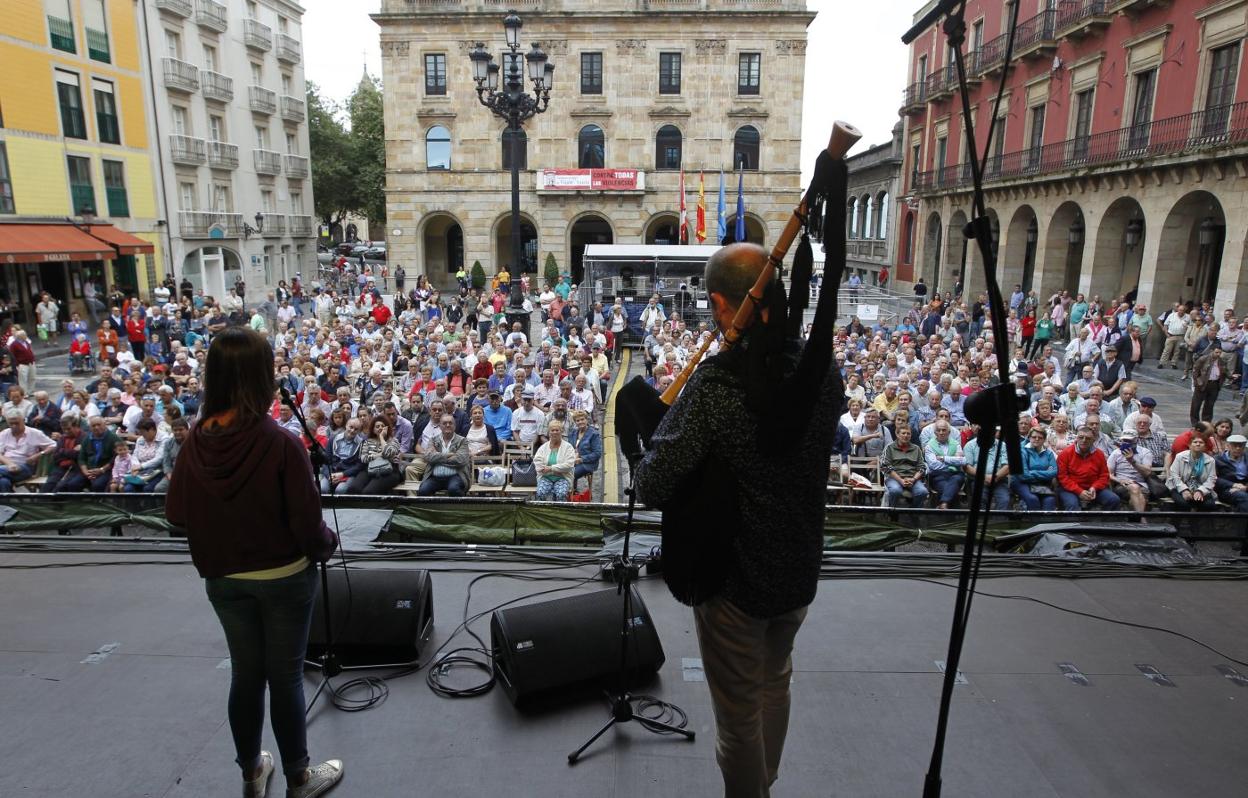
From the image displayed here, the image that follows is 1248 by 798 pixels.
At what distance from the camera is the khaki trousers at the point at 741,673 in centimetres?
196

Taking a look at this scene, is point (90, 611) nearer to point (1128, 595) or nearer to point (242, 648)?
point (242, 648)

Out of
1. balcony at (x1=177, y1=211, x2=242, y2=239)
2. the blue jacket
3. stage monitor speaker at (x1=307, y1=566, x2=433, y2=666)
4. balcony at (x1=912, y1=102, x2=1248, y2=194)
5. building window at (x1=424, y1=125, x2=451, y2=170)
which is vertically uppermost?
building window at (x1=424, y1=125, x2=451, y2=170)

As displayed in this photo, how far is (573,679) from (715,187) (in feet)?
96.8

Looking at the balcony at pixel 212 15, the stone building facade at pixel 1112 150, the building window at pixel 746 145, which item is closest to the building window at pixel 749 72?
the building window at pixel 746 145

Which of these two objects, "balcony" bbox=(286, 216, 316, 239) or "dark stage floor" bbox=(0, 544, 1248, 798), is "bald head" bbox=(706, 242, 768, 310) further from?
"balcony" bbox=(286, 216, 316, 239)

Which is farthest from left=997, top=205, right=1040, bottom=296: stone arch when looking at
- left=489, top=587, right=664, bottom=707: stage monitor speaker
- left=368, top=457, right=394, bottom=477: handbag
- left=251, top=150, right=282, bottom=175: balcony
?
left=251, top=150, right=282, bottom=175: balcony

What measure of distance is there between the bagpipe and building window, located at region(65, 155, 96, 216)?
86.7 ft

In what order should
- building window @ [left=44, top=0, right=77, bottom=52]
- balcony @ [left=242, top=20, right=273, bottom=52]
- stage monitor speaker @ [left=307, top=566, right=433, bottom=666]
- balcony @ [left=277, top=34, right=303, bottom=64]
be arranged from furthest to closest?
balcony @ [left=277, top=34, right=303, bottom=64], balcony @ [left=242, top=20, right=273, bottom=52], building window @ [left=44, top=0, right=77, bottom=52], stage monitor speaker @ [left=307, top=566, right=433, bottom=666]

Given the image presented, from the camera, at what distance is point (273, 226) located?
3167cm

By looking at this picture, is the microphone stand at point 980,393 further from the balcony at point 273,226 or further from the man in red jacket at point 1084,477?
the balcony at point 273,226

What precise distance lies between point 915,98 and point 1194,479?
2650 centimetres

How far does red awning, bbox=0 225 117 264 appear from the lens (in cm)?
1875

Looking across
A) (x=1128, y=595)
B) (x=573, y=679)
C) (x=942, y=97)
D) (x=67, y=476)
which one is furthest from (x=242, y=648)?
(x=942, y=97)

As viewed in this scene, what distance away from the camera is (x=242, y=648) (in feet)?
7.57
